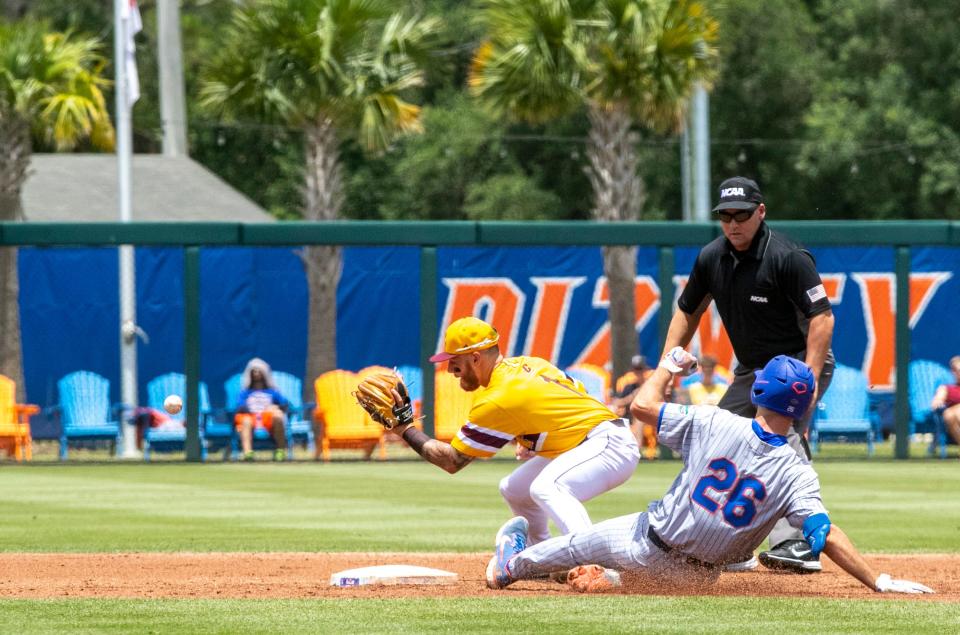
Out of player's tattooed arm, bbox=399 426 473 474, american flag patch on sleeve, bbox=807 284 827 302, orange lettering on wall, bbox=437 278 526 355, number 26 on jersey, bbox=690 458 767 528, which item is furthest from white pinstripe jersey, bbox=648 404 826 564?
orange lettering on wall, bbox=437 278 526 355

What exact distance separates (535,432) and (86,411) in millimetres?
13082

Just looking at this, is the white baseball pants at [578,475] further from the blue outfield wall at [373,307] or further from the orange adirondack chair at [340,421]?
the blue outfield wall at [373,307]

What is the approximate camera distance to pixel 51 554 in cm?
981

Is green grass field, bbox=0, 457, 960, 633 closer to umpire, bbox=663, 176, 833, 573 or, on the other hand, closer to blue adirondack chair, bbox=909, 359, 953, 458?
blue adirondack chair, bbox=909, 359, 953, 458

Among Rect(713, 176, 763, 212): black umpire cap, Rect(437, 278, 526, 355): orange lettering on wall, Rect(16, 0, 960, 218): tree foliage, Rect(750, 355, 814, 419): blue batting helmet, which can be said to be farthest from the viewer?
Rect(16, 0, 960, 218): tree foliage

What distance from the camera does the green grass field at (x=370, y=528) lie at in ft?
21.6

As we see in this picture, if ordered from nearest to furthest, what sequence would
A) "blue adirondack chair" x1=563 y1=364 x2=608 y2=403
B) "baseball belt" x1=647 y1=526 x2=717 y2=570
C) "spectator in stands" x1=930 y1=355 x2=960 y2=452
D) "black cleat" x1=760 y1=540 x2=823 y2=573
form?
1. "baseball belt" x1=647 y1=526 x2=717 y2=570
2. "black cleat" x1=760 y1=540 x2=823 y2=573
3. "spectator in stands" x1=930 y1=355 x2=960 y2=452
4. "blue adirondack chair" x1=563 y1=364 x2=608 y2=403

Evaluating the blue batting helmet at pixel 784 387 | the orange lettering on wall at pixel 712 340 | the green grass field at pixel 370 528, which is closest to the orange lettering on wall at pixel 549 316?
the orange lettering on wall at pixel 712 340

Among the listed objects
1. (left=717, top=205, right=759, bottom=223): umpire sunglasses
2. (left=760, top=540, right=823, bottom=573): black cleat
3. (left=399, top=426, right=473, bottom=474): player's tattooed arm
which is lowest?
(left=760, top=540, right=823, bottom=573): black cleat

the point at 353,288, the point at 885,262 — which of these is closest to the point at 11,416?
the point at 353,288

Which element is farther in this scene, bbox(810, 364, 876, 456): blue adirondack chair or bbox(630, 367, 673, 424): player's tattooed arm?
bbox(810, 364, 876, 456): blue adirondack chair

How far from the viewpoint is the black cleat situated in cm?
840

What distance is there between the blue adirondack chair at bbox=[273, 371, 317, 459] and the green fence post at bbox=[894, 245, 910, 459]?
683cm

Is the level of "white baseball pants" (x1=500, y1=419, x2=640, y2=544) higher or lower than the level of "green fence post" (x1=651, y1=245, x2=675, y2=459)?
higher
